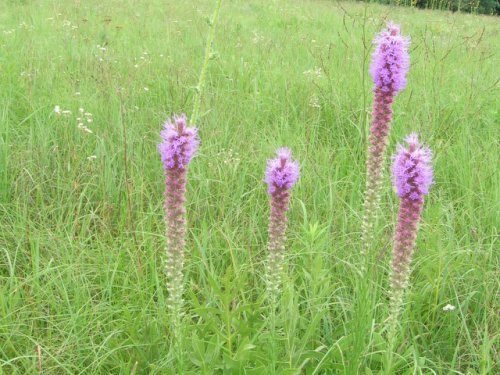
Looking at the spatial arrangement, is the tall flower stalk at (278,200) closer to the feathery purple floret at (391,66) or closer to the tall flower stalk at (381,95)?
the tall flower stalk at (381,95)

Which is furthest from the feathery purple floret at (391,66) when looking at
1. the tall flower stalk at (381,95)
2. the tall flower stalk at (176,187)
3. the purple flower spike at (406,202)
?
the tall flower stalk at (176,187)


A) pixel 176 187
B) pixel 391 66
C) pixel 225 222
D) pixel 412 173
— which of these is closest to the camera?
pixel 412 173

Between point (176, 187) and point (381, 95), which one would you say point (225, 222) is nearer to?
point (176, 187)

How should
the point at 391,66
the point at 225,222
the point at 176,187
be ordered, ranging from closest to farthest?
the point at 176,187, the point at 391,66, the point at 225,222

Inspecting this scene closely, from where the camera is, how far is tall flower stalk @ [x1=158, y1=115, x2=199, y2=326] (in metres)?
1.89

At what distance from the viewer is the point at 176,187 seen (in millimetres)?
1971

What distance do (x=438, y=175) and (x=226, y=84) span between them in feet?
7.32

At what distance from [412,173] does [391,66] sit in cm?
61

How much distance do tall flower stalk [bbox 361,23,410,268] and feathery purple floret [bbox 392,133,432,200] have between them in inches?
13.9

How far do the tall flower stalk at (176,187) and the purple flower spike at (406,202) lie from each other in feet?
2.48

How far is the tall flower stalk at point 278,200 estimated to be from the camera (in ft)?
6.29

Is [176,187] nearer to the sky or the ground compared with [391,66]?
nearer to the ground

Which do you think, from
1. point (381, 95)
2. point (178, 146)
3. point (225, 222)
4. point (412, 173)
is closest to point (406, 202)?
point (412, 173)

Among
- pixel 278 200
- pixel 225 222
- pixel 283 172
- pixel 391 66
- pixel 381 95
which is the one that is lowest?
pixel 225 222
